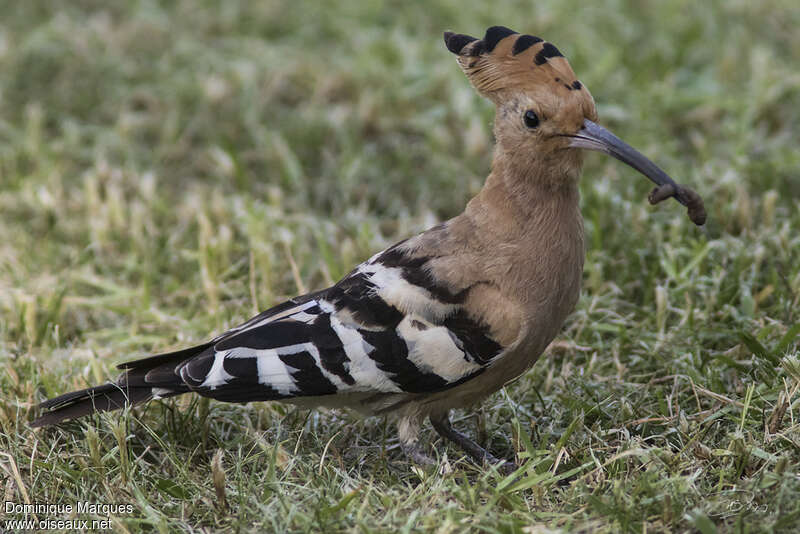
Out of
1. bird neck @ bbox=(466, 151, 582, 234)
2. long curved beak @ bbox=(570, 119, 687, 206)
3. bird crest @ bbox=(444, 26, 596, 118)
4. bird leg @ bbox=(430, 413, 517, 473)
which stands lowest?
bird leg @ bbox=(430, 413, 517, 473)

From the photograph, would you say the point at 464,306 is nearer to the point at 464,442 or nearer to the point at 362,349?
the point at 362,349

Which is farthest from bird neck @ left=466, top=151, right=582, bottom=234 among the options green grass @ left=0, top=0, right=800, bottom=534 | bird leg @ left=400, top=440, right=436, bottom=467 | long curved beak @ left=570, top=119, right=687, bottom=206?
bird leg @ left=400, top=440, right=436, bottom=467

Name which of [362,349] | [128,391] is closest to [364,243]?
[362,349]

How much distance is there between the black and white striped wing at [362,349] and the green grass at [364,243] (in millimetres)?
224

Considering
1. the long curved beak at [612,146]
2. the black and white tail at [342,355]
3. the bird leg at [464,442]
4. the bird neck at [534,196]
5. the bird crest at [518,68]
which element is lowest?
the bird leg at [464,442]

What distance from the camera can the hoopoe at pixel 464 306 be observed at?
115 inches

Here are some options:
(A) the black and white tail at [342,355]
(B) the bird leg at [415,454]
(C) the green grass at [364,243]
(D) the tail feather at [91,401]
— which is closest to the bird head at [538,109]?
(A) the black and white tail at [342,355]

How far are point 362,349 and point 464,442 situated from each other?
1.56ft

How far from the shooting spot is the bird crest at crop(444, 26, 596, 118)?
293 centimetres

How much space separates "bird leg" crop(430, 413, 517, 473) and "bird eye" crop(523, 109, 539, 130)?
3.11ft

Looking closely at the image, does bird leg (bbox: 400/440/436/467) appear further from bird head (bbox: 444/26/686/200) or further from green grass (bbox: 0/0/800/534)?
bird head (bbox: 444/26/686/200)

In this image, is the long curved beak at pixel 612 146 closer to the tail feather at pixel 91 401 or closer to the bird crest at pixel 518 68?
the bird crest at pixel 518 68

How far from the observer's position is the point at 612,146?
2881mm

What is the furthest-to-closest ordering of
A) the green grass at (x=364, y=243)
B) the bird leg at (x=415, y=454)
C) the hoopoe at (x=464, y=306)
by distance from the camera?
the bird leg at (x=415, y=454), the hoopoe at (x=464, y=306), the green grass at (x=364, y=243)
